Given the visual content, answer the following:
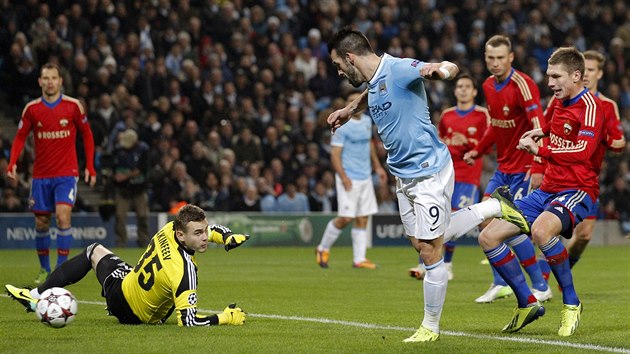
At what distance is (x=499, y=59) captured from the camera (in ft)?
37.5

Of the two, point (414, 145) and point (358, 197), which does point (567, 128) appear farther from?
point (358, 197)

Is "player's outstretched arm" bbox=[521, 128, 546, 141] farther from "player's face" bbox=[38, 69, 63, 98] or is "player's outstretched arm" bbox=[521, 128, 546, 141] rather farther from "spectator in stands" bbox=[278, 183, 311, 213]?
"spectator in stands" bbox=[278, 183, 311, 213]

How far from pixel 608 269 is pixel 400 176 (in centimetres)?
929

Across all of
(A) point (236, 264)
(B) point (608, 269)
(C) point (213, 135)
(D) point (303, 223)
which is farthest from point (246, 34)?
(B) point (608, 269)

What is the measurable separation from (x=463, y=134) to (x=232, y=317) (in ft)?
21.2

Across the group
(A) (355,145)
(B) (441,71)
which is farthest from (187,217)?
(A) (355,145)

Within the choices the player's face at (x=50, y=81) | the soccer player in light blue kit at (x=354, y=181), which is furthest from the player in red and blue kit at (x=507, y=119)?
the player's face at (x=50, y=81)

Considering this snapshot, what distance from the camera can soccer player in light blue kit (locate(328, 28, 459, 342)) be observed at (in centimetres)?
780

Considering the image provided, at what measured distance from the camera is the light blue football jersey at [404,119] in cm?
777

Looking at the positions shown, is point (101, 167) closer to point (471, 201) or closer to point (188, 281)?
point (471, 201)

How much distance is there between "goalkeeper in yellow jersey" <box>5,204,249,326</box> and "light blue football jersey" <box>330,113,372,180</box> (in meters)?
7.26

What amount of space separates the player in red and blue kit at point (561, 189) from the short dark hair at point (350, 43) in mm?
1508

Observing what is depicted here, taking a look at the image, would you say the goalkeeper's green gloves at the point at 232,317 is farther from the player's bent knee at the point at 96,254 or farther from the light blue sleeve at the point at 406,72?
the light blue sleeve at the point at 406,72

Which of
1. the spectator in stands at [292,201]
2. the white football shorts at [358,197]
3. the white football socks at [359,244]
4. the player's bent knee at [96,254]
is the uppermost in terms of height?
the player's bent knee at [96,254]
